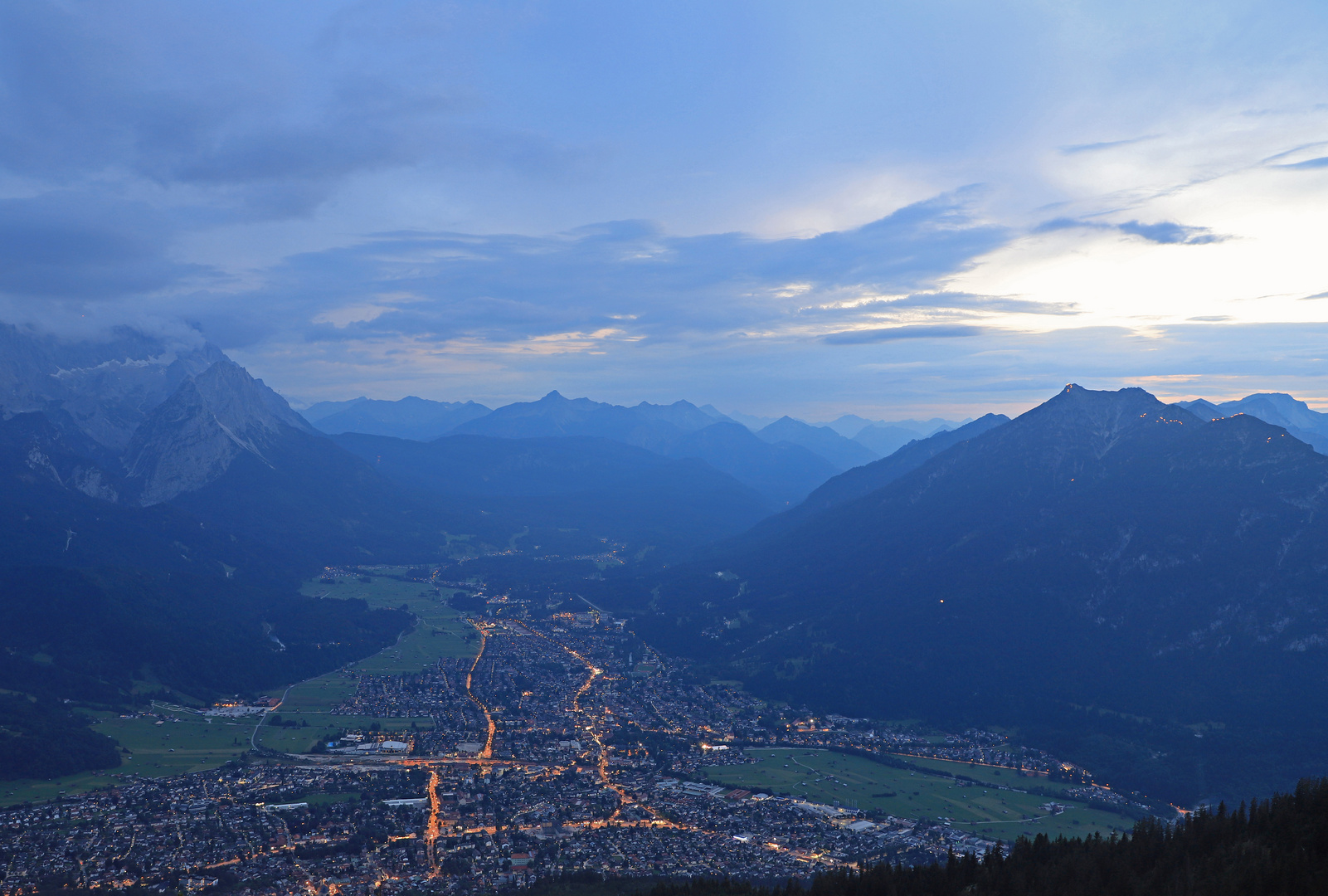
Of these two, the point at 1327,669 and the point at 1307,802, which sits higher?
the point at 1307,802

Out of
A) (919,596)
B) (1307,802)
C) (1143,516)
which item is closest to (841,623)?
(919,596)

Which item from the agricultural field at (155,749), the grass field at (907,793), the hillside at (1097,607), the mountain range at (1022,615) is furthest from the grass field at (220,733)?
the hillside at (1097,607)

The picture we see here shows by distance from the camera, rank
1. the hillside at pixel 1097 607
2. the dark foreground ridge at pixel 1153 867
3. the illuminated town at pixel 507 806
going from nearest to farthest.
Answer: the dark foreground ridge at pixel 1153 867 < the illuminated town at pixel 507 806 < the hillside at pixel 1097 607

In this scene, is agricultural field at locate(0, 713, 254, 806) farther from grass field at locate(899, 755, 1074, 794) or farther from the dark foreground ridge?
grass field at locate(899, 755, 1074, 794)

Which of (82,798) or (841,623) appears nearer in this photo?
(82,798)

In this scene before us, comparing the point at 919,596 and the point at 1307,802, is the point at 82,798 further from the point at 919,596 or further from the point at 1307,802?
the point at 919,596

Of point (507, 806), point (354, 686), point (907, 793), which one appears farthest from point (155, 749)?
point (907, 793)

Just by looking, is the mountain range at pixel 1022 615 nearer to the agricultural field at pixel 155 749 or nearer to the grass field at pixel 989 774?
the agricultural field at pixel 155 749
